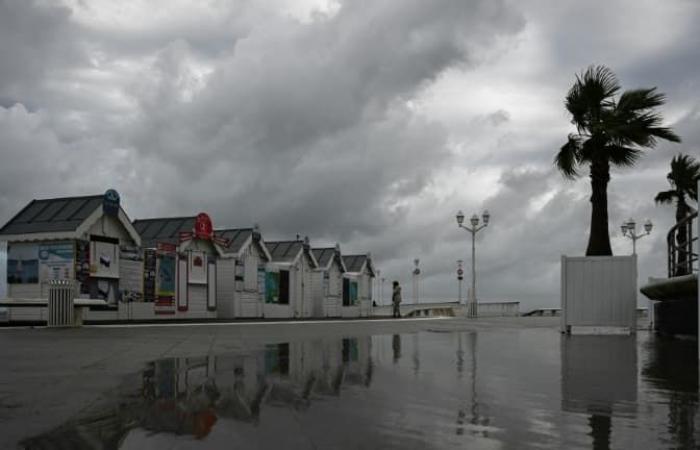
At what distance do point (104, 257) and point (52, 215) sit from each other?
2.61 metres

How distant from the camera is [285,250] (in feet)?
169

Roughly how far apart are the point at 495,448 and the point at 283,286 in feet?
144

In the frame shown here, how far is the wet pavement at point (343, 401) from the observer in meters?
4.54

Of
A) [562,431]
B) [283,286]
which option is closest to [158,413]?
[562,431]

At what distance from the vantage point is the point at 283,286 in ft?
157

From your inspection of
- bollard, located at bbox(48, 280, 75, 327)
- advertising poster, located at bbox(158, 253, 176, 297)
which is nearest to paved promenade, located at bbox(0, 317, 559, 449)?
bollard, located at bbox(48, 280, 75, 327)

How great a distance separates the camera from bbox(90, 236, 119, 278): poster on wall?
96.1 feet

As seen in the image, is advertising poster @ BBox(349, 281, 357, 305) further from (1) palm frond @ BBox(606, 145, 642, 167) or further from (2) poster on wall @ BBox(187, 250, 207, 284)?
(1) palm frond @ BBox(606, 145, 642, 167)

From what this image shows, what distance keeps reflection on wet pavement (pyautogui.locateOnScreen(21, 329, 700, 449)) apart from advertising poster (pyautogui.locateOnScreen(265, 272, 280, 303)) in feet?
116

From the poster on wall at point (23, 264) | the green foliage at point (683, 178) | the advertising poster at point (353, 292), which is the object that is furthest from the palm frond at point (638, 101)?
the advertising poster at point (353, 292)

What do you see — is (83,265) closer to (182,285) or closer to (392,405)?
(182,285)

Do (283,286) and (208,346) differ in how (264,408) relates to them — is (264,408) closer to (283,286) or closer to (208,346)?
(208,346)

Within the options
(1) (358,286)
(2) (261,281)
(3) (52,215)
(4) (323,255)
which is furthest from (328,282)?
(3) (52,215)

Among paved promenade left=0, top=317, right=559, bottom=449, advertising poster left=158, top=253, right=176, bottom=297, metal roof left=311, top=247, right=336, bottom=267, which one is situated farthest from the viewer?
metal roof left=311, top=247, right=336, bottom=267
